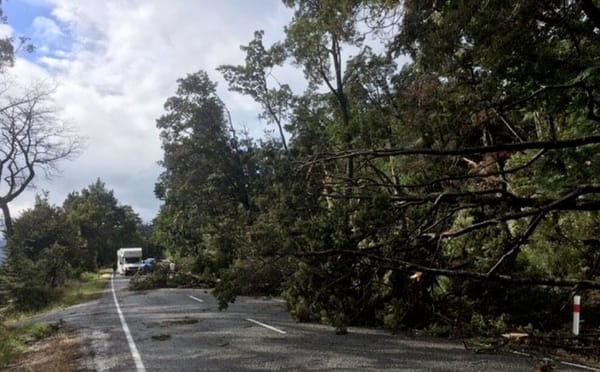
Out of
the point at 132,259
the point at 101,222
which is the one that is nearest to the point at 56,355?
the point at 132,259

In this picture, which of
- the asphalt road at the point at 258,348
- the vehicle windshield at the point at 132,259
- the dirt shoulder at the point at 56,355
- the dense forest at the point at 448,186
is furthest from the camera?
the vehicle windshield at the point at 132,259

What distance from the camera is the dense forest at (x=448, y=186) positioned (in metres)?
5.02

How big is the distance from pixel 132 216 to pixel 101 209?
645 inches

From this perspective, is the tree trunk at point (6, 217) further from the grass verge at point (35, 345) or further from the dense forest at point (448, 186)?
the grass verge at point (35, 345)

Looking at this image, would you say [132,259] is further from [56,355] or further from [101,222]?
[56,355]

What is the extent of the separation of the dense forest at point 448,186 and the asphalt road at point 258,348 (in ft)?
2.13

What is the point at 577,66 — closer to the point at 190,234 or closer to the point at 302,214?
the point at 302,214

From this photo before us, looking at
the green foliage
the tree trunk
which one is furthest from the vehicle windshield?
the green foliage

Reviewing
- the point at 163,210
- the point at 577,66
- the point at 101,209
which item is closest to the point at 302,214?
the point at 577,66

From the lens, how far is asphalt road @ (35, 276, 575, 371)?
8.27 meters

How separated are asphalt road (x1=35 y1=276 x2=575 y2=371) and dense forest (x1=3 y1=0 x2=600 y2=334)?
0.65 m

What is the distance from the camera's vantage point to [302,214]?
13.7 meters

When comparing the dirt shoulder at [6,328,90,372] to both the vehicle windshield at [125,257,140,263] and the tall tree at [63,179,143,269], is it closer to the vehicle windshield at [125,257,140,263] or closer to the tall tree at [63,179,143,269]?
the vehicle windshield at [125,257,140,263]

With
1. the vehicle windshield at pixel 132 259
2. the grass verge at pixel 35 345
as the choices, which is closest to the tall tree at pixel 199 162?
the vehicle windshield at pixel 132 259
